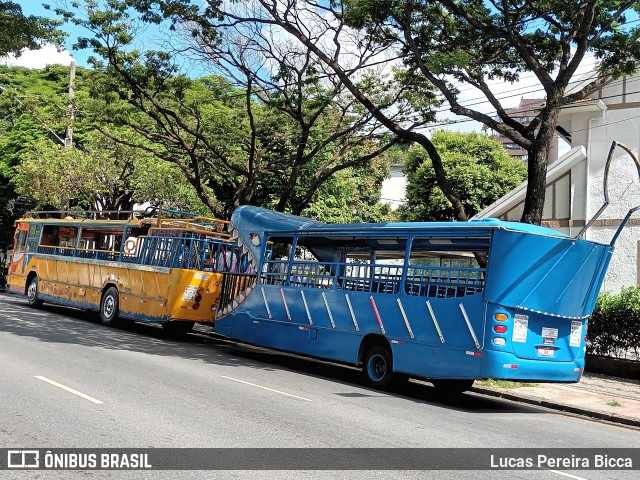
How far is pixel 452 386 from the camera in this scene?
40.3ft

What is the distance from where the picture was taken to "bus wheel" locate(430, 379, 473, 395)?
12.1 meters

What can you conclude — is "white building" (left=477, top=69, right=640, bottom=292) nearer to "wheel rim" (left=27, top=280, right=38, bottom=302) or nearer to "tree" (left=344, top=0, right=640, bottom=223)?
"tree" (left=344, top=0, right=640, bottom=223)

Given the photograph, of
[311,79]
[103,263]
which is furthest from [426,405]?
[103,263]

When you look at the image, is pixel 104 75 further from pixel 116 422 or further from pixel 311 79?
pixel 116 422

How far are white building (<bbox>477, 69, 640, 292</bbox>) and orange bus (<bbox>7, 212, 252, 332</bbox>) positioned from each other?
1042 cm

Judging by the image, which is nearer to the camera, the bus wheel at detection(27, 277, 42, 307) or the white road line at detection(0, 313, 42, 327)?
the white road line at detection(0, 313, 42, 327)

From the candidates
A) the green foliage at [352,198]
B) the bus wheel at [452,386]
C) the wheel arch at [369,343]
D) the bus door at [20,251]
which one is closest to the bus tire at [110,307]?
the bus door at [20,251]

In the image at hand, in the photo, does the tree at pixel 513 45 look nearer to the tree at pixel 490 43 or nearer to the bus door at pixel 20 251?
the tree at pixel 490 43

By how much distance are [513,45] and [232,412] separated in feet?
31.5

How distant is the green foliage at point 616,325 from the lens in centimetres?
1480

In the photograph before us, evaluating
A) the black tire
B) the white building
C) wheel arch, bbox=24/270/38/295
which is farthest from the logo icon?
wheel arch, bbox=24/270/38/295

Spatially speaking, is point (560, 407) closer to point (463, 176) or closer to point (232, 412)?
point (232, 412)

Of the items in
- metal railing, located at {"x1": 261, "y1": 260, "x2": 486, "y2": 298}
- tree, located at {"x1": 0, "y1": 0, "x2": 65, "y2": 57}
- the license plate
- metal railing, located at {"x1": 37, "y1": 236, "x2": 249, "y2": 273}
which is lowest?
the license plate

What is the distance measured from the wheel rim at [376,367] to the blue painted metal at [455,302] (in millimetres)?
346
